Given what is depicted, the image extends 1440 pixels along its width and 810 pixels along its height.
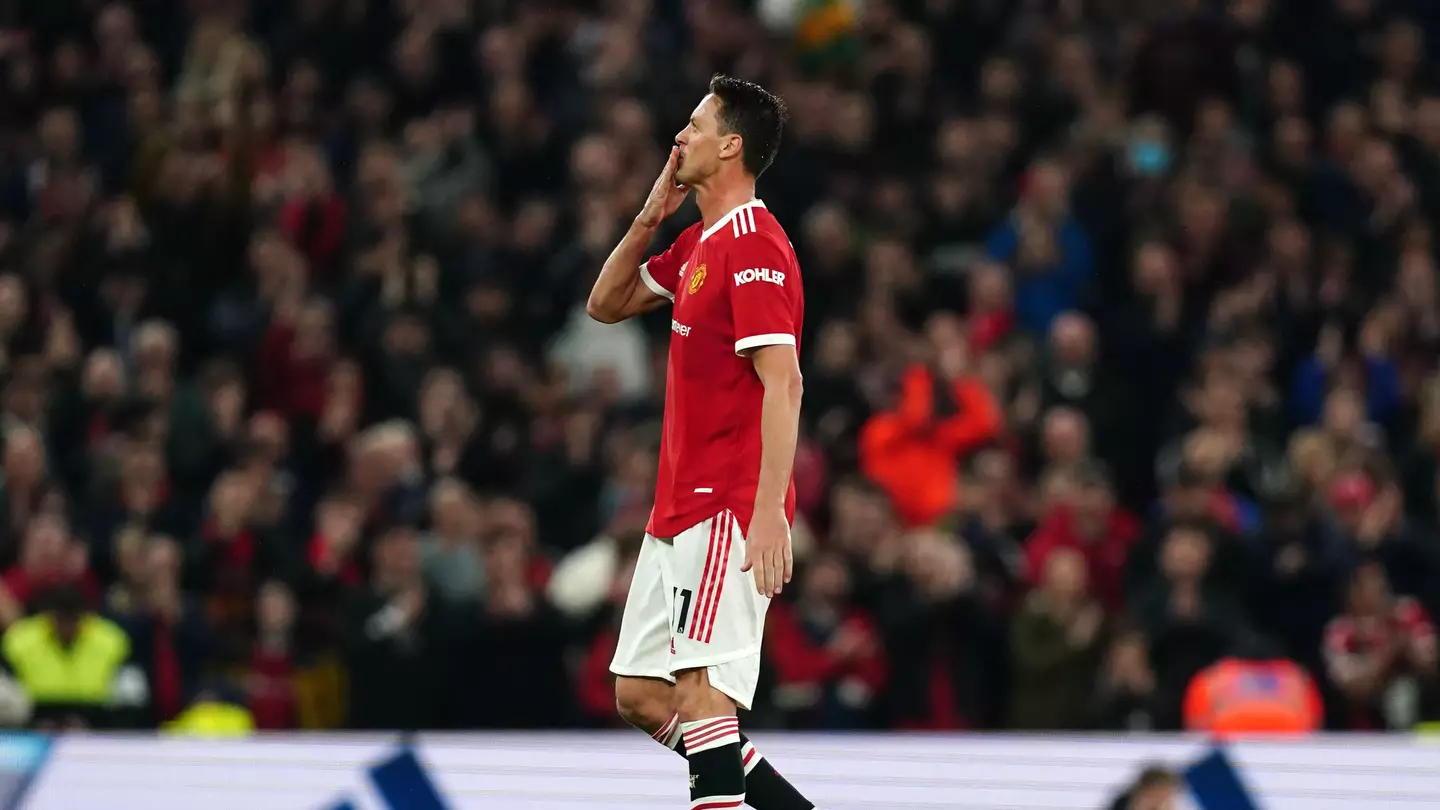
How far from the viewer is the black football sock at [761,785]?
20.1 feet

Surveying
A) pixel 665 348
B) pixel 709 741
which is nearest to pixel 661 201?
pixel 709 741

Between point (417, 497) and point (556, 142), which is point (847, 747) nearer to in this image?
point (417, 497)

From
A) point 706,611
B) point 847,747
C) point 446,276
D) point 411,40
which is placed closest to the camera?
point 706,611

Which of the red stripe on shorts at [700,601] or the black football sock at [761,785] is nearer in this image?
the red stripe on shorts at [700,601]

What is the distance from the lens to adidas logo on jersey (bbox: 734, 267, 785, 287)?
231 inches

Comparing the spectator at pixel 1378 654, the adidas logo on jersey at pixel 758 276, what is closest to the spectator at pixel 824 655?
the spectator at pixel 1378 654

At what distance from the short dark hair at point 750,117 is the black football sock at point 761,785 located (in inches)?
60.6

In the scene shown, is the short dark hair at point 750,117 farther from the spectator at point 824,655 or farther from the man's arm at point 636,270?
the spectator at point 824,655

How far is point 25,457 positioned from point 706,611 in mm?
7319

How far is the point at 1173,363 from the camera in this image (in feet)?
41.9

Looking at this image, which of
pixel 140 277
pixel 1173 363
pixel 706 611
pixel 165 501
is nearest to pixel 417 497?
pixel 165 501

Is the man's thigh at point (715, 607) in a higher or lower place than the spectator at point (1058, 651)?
higher

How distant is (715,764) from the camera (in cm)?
588

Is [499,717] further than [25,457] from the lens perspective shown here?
No
